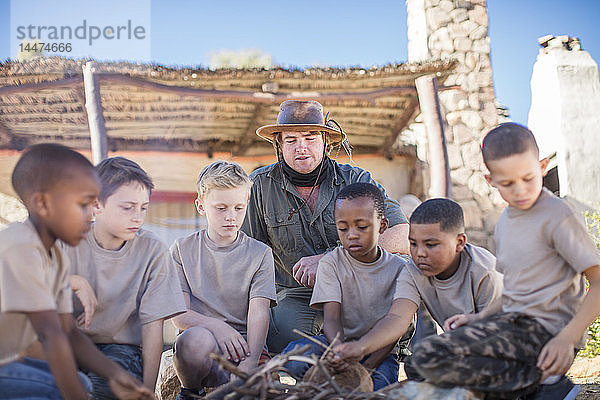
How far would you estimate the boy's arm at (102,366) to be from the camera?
6.09 feet

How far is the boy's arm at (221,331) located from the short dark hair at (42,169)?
3.98 feet

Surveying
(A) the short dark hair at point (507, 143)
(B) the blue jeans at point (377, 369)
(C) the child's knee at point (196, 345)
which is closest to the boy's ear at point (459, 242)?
(A) the short dark hair at point (507, 143)

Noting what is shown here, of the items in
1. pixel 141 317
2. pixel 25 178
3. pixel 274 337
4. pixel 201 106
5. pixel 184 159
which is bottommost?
pixel 274 337

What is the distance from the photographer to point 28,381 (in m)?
1.80

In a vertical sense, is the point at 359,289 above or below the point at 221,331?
above

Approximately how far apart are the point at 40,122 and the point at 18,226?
20.0 ft

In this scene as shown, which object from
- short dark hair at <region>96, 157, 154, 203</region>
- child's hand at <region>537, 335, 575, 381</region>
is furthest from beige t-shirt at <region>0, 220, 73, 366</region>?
child's hand at <region>537, 335, 575, 381</region>

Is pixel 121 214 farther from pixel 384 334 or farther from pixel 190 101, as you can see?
pixel 190 101

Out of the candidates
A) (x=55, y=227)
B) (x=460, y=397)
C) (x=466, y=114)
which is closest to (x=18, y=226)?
(x=55, y=227)

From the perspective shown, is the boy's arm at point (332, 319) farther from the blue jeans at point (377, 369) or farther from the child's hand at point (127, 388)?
the child's hand at point (127, 388)

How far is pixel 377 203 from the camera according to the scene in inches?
114

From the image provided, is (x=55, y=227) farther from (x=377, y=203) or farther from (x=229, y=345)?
(x=377, y=203)

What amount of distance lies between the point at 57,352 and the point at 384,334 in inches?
56.3

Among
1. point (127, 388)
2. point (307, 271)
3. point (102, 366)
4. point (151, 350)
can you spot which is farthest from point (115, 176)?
point (307, 271)
